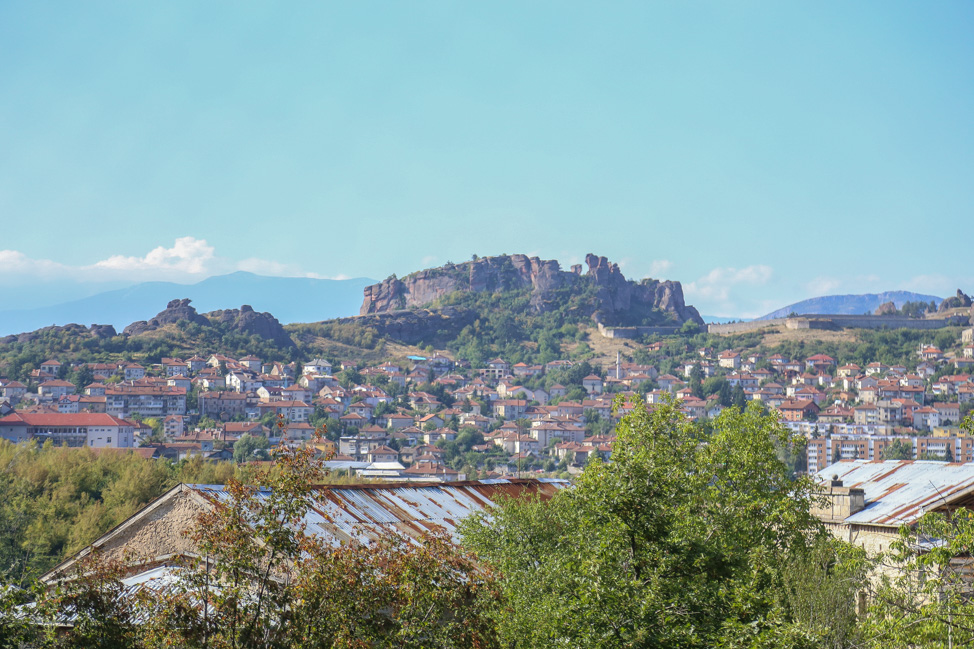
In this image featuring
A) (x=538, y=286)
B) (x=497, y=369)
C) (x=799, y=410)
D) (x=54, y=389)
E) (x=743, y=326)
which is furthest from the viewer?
(x=538, y=286)

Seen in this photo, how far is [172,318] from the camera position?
116812 millimetres

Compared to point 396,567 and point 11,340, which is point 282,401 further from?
point 396,567

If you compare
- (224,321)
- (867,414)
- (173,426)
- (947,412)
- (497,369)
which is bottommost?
(947,412)

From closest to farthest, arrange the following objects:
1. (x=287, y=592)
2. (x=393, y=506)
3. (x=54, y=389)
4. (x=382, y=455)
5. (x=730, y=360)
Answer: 1. (x=287, y=592)
2. (x=393, y=506)
3. (x=382, y=455)
4. (x=54, y=389)
5. (x=730, y=360)

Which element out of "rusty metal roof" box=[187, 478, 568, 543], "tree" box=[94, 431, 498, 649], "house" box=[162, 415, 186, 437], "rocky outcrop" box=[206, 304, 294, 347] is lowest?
"house" box=[162, 415, 186, 437]

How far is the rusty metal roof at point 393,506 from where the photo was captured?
42.7 ft

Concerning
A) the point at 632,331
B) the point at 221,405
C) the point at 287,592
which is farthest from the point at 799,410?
the point at 287,592

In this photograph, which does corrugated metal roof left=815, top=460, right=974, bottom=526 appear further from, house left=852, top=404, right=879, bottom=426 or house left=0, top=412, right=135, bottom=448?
house left=852, top=404, right=879, bottom=426

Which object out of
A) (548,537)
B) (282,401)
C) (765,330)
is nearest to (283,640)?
(548,537)

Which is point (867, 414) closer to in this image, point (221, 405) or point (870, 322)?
point (870, 322)

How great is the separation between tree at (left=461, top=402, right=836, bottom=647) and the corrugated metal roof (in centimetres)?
562

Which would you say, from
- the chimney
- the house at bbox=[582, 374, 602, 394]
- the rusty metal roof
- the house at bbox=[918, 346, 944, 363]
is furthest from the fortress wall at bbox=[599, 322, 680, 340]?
the chimney

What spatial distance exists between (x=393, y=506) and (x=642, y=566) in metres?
8.51

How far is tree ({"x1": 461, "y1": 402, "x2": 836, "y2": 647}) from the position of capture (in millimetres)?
7262
